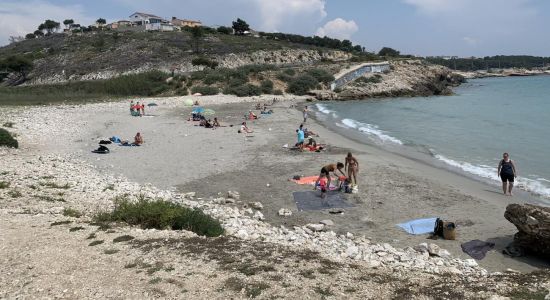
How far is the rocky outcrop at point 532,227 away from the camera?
937 cm

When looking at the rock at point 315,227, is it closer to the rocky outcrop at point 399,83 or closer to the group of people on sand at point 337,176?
the group of people on sand at point 337,176

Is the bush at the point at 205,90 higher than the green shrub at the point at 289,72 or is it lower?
lower

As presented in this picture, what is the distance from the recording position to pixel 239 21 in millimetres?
121625

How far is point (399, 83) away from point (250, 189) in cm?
5979

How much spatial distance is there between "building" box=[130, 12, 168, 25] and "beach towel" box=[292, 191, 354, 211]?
12653 cm

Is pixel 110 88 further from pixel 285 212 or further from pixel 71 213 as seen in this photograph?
pixel 285 212

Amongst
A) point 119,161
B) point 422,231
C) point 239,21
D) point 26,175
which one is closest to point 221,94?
A: point 119,161

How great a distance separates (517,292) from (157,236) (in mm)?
6887

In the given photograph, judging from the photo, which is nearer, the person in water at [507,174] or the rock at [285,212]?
the rock at [285,212]

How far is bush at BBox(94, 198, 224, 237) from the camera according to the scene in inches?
407

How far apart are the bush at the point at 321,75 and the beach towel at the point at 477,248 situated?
187ft

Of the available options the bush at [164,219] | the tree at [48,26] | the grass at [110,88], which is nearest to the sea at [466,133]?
the bush at [164,219]

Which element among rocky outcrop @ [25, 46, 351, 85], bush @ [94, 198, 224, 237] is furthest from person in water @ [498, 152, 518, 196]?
rocky outcrop @ [25, 46, 351, 85]

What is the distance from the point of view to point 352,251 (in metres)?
9.41
